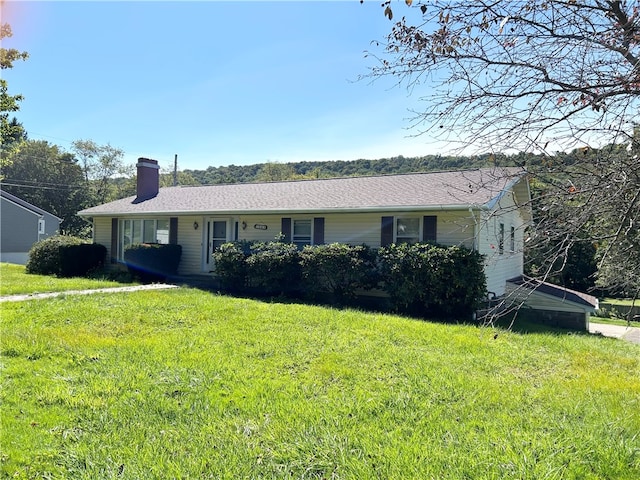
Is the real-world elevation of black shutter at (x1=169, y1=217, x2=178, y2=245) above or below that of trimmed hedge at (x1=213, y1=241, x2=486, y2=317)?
above

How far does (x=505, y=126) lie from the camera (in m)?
3.25

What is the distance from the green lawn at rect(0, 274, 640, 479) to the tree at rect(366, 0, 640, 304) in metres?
1.50

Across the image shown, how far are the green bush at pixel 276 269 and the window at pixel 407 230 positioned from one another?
2878 mm

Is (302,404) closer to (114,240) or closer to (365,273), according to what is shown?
(365,273)

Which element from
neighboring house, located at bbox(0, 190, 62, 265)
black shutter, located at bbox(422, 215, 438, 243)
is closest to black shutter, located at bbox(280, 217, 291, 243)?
black shutter, located at bbox(422, 215, 438, 243)

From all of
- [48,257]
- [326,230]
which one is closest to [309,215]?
[326,230]

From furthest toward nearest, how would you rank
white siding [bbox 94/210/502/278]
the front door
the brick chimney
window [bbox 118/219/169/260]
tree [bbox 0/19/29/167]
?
the brick chimney
window [bbox 118/219/169/260]
the front door
white siding [bbox 94/210/502/278]
tree [bbox 0/19/29/167]

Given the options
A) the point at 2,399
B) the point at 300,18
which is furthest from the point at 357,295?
the point at 2,399

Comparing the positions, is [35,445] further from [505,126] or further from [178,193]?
[178,193]

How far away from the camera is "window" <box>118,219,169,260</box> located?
16.1 metres

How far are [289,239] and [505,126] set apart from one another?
10.5 meters

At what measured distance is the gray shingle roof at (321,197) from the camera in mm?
11391

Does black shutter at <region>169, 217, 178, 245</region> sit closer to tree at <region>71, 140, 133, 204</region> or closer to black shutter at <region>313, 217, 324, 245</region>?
black shutter at <region>313, 217, 324, 245</region>

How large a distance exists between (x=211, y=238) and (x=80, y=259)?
16.3 ft
